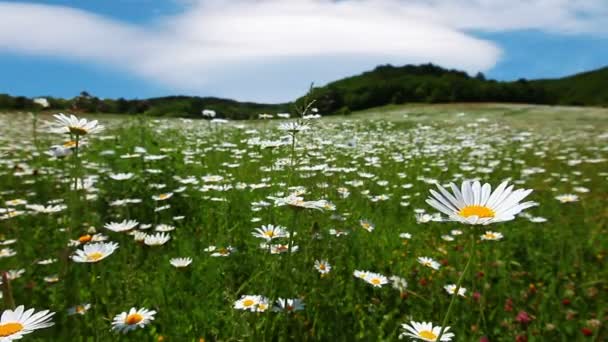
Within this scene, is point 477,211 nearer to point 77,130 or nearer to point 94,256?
point 94,256

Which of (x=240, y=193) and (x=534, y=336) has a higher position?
(x=240, y=193)

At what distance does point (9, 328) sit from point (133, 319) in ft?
2.04

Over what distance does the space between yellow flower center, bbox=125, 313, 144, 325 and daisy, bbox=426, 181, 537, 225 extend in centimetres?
134

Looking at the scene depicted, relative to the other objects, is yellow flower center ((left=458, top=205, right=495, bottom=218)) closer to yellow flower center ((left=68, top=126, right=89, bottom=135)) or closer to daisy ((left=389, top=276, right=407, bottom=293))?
daisy ((left=389, top=276, right=407, bottom=293))

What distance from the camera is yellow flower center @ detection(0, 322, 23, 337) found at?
44.8 inches

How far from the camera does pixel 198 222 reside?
3883mm

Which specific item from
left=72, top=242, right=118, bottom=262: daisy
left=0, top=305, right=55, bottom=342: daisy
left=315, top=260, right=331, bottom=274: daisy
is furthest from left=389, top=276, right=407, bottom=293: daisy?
left=0, top=305, right=55, bottom=342: daisy

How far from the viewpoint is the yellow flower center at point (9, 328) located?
114 cm

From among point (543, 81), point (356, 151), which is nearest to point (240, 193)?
point (356, 151)

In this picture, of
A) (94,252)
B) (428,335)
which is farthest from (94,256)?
(428,335)

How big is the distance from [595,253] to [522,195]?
323cm

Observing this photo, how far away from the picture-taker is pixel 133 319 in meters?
1.75

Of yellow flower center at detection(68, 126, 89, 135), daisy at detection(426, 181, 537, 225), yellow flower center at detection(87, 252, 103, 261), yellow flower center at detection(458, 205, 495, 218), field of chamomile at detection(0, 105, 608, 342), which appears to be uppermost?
yellow flower center at detection(68, 126, 89, 135)

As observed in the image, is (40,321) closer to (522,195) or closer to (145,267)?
(522,195)
